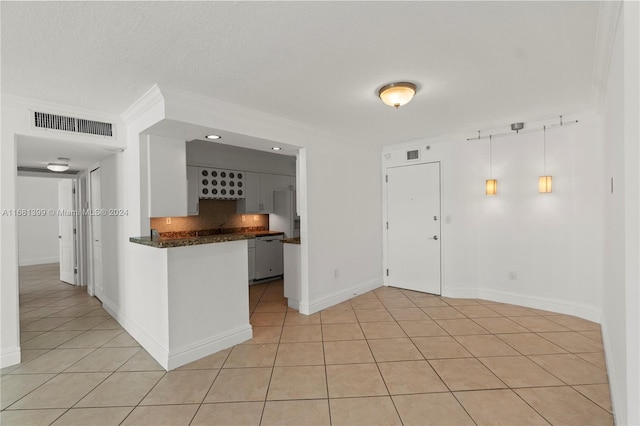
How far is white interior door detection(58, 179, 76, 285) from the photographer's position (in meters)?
5.88

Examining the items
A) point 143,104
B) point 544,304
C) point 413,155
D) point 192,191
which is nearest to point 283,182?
point 192,191

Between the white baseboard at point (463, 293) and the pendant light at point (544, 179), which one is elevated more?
the pendant light at point (544, 179)

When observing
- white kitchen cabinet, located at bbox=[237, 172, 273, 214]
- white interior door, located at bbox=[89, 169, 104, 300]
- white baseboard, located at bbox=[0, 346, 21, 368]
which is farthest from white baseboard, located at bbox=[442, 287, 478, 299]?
white interior door, located at bbox=[89, 169, 104, 300]

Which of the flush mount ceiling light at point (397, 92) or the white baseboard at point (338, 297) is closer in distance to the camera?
the flush mount ceiling light at point (397, 92)

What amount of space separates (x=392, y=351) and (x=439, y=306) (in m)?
1.64

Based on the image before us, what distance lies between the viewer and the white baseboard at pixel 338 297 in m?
4.05

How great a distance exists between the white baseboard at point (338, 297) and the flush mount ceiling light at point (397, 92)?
8.96 feet

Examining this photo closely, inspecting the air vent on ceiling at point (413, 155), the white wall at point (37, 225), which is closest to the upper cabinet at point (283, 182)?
the air vent on ceiling at point (413, 155)

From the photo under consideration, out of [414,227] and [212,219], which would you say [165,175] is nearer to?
[212,219]

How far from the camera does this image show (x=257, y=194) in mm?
5953

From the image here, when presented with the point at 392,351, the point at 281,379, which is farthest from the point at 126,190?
the point at 392,351

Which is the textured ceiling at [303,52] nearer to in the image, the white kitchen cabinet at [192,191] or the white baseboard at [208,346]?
the white kitchen cabinet at [192,191]

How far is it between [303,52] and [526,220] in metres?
3.83

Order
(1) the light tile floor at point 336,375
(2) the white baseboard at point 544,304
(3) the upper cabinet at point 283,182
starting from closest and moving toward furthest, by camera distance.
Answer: (1) the light tile floor at point 336,375, (2) the white baseboard at point 544,304, (3) the upper cabinet at point 283,182
